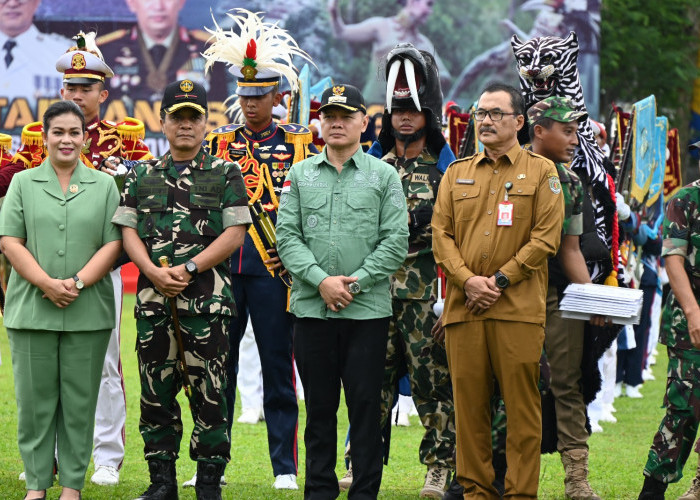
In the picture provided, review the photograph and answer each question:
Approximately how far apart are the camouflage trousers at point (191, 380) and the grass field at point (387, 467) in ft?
1.97

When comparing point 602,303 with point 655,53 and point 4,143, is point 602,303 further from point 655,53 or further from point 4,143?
point 655,53

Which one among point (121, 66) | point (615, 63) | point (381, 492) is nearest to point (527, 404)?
point (381, 492)

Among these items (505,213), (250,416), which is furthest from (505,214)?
(250,416)

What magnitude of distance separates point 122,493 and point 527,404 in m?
2.57

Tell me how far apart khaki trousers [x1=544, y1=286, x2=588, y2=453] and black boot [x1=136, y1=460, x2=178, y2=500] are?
239cm

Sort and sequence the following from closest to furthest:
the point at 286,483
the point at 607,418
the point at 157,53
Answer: the point at 286,483 → the point at 607,418 → the point at 157,53

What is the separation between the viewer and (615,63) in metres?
26.8

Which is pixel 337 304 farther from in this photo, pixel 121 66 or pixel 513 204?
pixel 121 66

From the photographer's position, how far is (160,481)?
631 centimetres

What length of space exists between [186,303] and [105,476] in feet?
5.63

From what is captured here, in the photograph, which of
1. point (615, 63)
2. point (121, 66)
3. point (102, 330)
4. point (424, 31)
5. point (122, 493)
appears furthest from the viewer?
point (615, 63)

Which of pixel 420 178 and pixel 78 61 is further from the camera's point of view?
pixel 78 61

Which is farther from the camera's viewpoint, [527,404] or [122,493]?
[122,493]

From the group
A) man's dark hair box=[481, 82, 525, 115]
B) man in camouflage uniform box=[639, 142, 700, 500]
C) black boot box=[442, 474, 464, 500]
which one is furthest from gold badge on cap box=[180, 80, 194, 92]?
man in camouflage uniform box=[639, 142, 700, 500]
